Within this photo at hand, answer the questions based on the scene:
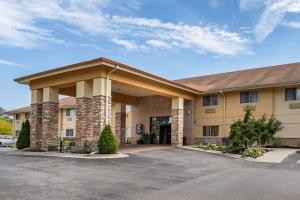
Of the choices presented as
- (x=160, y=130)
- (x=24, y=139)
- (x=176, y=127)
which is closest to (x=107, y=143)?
(x=24, y=139)

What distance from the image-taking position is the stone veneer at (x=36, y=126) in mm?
22031

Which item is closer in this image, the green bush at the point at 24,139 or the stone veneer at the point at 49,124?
the stone veneer at the point at 49,124

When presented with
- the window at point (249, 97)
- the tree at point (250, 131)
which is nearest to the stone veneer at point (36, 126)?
the tree at point (250, 131)

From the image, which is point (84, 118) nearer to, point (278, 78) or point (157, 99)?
point (157, 99)

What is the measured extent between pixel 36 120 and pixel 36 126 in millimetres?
409

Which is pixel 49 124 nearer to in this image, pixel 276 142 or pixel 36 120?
pixel 36 120

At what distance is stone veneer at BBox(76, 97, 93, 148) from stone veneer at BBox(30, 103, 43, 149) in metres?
4.31

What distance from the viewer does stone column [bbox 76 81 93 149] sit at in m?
18.9

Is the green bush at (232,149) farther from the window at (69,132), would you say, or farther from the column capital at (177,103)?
the window at (69,132)

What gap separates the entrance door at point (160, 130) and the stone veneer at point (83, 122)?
11481mm

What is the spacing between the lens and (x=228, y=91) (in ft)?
85.6

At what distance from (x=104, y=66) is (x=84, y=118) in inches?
133

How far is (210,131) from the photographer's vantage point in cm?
2780

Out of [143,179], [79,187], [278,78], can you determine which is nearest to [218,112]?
[278,78]
